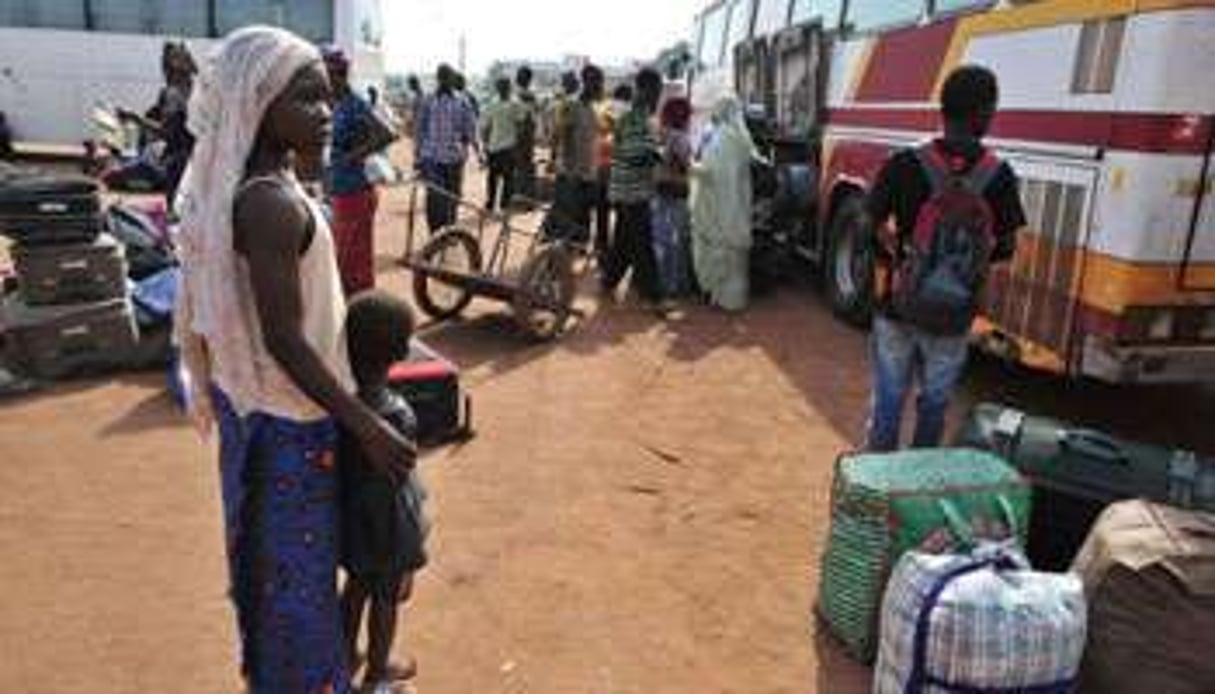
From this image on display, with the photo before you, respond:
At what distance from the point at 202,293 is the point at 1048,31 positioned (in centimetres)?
509

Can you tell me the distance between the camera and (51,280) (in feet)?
22.6

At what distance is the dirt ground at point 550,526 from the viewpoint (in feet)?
12.7

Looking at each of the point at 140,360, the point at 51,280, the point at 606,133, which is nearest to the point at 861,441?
the point at 140,360

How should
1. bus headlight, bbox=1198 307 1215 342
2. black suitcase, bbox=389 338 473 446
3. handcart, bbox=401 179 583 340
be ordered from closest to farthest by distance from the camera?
bus headlight, bbox=1198 307 1215 342
black suitcase, bbox=389 338 473 446
handcart, bbox=401 179 583 340

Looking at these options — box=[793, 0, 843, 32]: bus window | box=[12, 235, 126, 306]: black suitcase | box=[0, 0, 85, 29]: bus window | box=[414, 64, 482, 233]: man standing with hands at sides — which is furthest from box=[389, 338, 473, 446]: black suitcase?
box=[0, 0, 85, 29]: bus window

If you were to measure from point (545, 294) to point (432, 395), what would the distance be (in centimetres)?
226

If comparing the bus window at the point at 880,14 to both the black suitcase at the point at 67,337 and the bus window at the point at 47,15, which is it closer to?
the black suitcase at the point at 67,337

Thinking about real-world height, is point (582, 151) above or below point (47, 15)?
below

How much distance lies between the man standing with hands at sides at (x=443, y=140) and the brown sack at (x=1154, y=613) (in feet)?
25.8

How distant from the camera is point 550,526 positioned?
16.5 feet

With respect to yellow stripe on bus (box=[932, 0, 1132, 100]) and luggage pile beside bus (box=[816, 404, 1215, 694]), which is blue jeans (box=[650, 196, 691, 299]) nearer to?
yellow stripe on bus (box=[932, 0, 1132, 100])

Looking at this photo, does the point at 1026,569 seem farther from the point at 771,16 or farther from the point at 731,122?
the point at 771,16

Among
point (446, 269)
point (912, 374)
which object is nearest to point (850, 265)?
point (446, 269)

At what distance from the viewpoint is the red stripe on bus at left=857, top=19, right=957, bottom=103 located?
25.1 ft
